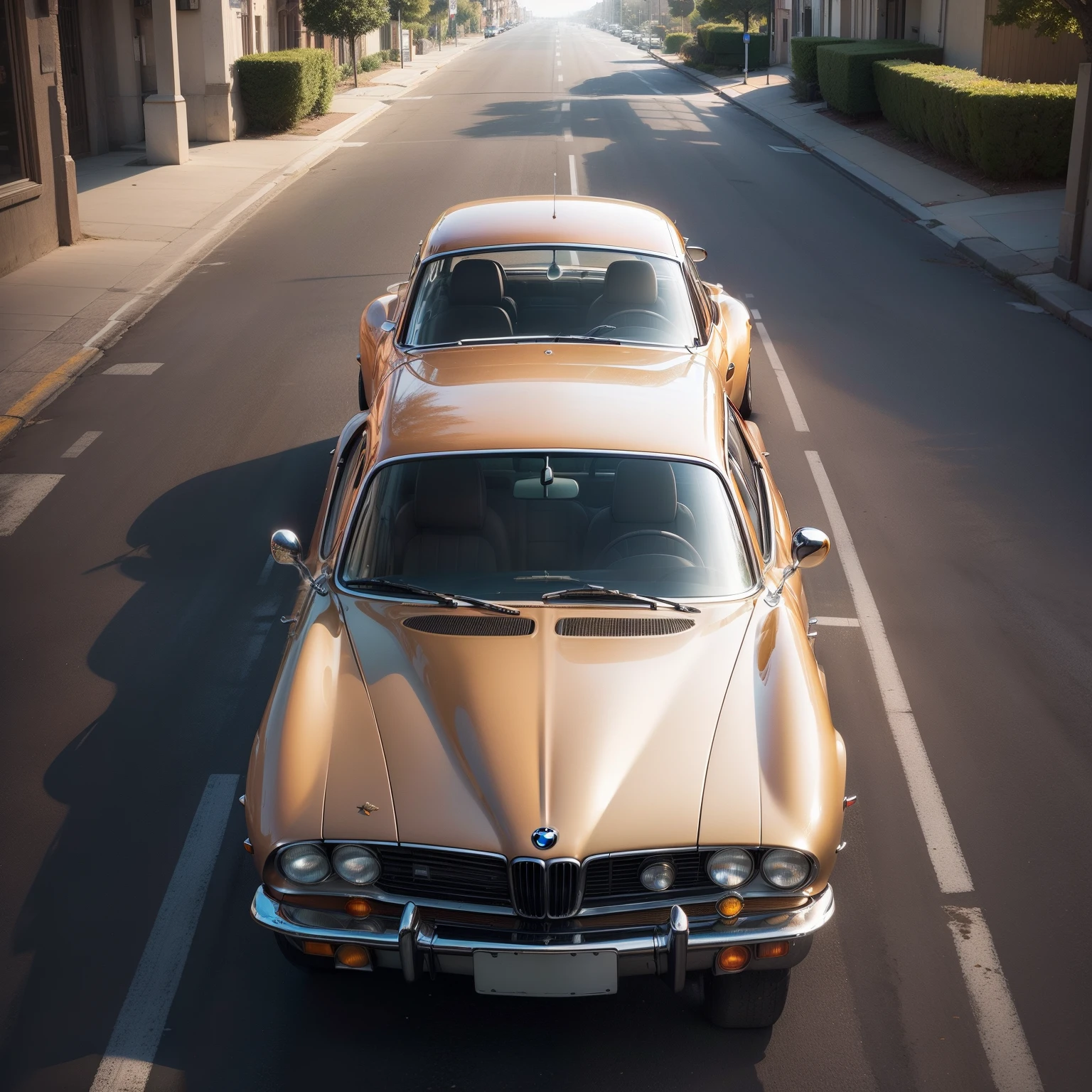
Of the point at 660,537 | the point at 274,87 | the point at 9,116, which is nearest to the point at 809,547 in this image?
the point at 660,537

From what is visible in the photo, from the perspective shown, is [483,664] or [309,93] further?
[309,93]

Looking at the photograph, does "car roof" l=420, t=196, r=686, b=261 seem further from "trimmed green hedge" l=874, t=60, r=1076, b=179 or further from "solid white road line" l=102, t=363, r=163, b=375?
"trimmed green hedge" l=874, t=60, r=1076, b=179

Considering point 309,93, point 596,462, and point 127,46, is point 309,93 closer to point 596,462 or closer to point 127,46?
point 127,46

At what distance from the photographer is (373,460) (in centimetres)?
525

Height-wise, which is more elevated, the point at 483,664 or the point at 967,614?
the point at 483,664

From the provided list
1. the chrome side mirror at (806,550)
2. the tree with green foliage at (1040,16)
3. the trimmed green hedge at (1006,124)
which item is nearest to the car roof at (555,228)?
the chrome side mirror at (806,550)

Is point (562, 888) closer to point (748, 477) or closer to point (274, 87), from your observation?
point (748, 477)

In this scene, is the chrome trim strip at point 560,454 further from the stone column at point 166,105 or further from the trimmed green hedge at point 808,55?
the trimmed green hedge at point 808,55

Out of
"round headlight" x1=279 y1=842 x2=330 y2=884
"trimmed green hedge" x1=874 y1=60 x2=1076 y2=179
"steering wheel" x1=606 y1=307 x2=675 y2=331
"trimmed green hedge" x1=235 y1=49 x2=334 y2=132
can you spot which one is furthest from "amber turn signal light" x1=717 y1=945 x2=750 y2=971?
"trimmed green hedge" x1=235 y1=49 x2=334 y2=132

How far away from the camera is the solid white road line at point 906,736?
5.12m

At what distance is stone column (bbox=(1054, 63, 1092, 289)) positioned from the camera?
1552 centimetres

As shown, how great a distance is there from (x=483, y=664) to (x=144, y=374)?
8.63 meters

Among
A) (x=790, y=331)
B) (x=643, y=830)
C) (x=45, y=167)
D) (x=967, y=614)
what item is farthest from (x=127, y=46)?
(x=643, y=830)

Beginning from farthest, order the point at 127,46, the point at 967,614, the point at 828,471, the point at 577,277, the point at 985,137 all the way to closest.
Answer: the point at 127,46 → the point at 985,137 → the point at 828,471 → the point at 577,277 → the point at 967,614
